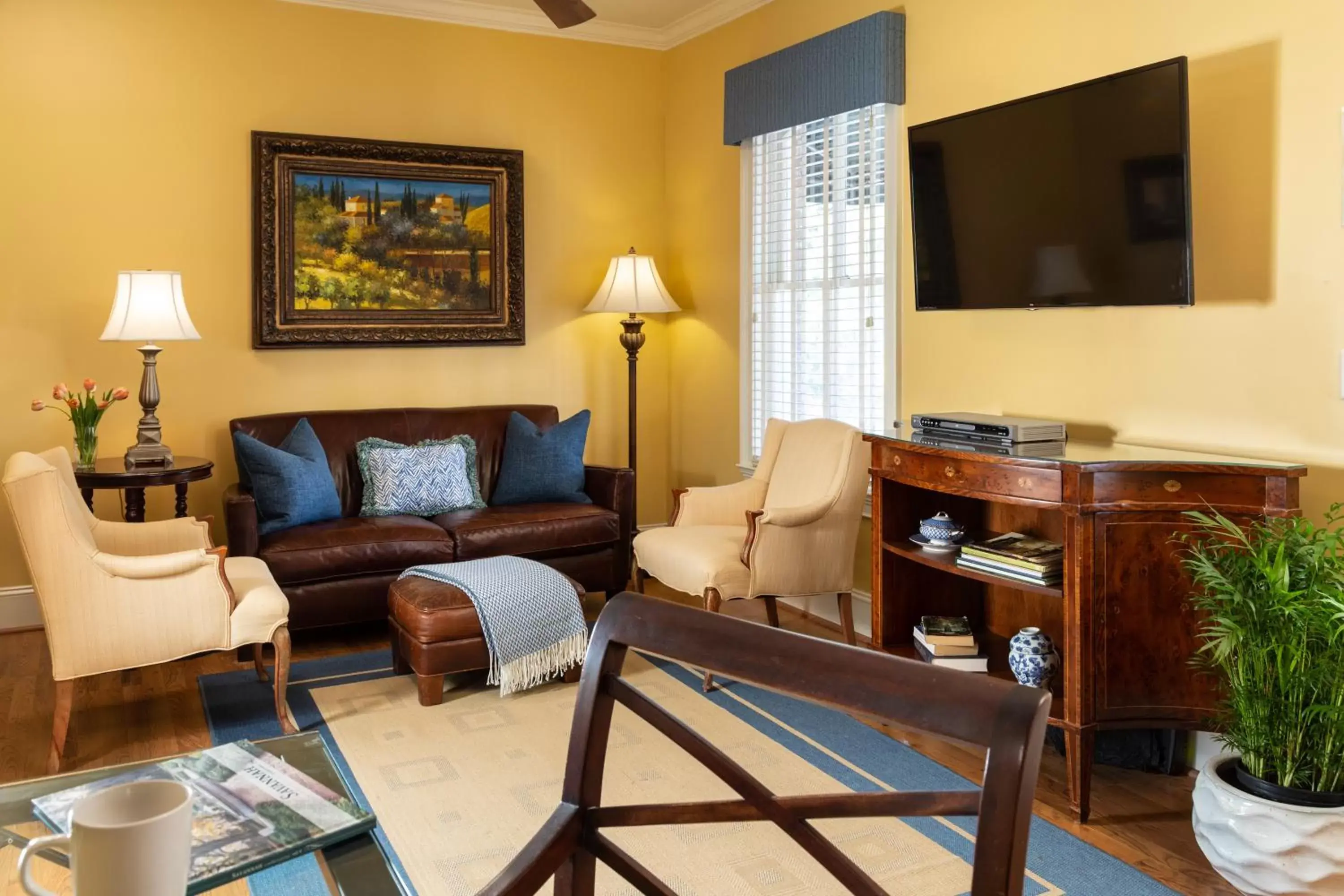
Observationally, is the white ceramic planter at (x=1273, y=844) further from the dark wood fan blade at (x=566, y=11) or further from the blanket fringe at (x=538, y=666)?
the dark wood fan blade at (x=566, y=11)

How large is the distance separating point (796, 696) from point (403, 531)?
11.8 ft

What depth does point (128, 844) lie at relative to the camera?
3.32 ft

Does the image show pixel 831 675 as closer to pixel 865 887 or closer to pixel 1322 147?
pixel 865 887

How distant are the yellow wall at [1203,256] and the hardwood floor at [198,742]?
901 millimetres

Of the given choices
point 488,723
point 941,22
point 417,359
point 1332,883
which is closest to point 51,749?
point 488,723

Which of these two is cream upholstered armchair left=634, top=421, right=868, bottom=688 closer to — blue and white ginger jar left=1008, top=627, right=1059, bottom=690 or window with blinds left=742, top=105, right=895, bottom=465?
window with blinds left=742, top=105, right=895, bottom=465

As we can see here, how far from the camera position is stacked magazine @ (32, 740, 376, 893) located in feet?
4.97

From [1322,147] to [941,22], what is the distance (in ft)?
5.16

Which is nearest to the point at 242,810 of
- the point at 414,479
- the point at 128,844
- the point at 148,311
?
the point at 128,844

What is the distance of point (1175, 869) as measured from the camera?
263 centimetres

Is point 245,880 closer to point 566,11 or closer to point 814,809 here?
point 814,809

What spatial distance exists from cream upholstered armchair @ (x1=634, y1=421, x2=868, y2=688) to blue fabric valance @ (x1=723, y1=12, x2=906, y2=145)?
49.9 inches

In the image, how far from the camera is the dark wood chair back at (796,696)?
0.99 meters

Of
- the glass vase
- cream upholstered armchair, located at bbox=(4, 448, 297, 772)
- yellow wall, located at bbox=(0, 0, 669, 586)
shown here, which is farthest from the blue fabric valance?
the glass vase
